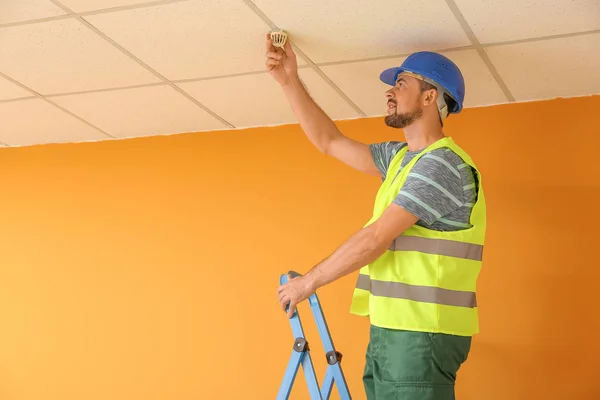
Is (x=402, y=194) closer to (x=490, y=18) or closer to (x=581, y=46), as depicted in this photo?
(x=490, y=18)

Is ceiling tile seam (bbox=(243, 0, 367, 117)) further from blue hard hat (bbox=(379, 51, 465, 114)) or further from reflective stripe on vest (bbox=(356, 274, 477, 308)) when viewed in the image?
reflective stripe on vest (bbox=(356, 274, 477, 308))

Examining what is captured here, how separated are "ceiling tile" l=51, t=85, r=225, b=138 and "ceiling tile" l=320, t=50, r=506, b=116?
0.72 m

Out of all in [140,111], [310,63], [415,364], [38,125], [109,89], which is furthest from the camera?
[38,125]

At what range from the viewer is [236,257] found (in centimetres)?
372

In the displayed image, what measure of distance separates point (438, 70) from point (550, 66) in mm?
487

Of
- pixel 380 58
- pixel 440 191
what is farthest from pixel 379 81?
pixel 440 191

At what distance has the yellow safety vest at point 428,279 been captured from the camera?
95.7 inches

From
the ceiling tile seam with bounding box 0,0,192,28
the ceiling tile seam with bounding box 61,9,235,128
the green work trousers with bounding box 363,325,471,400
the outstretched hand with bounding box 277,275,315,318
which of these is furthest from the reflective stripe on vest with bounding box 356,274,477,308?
the ceiling tile seam with bounding box 61,9,235,128

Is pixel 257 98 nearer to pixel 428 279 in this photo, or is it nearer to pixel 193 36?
pixel 193 36

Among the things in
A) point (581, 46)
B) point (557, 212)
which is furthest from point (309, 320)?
point (581, 46)

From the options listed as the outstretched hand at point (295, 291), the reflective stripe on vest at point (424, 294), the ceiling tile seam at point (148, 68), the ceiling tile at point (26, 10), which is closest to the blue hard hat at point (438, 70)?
the reflective stripe on vest at point (424, 294)

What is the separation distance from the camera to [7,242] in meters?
4.23

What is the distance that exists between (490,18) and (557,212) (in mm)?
897

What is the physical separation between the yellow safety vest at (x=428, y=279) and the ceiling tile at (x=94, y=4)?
3.48 ft
